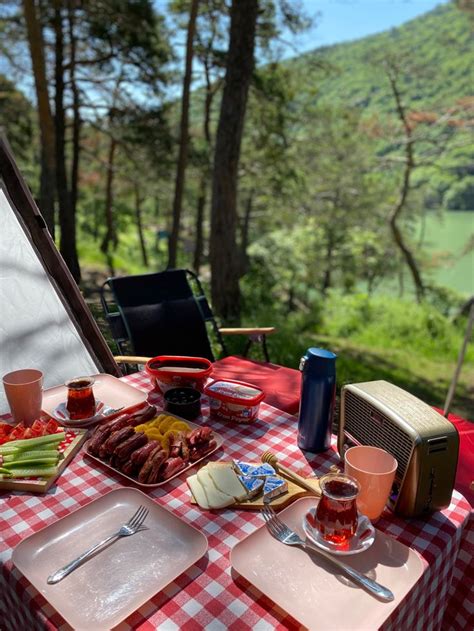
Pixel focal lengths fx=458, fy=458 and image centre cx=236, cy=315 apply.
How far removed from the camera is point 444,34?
13.6 m

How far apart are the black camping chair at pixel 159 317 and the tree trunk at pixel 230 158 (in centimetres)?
242

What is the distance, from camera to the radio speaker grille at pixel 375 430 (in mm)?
1117

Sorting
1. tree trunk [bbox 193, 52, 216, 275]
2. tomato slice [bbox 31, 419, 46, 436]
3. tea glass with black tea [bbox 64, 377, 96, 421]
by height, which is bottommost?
tomato slice [bbox 31, 419, 46, 436]

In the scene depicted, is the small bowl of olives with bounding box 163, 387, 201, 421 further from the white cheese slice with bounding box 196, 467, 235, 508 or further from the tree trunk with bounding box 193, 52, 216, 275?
the tree trunk with bounding box 193, 52, 216, 275

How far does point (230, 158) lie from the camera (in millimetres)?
5098

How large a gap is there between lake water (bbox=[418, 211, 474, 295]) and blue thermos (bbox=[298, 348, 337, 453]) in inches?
789

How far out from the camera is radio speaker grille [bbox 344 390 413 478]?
1.12 meters

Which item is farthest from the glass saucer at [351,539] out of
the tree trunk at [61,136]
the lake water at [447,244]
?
the lake water at [447,244]

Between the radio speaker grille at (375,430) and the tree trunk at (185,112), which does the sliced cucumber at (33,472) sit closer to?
the radio speaker grille at (375,430)

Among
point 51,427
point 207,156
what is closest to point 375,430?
point 51,427

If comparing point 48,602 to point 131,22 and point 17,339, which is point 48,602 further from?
point 131,22

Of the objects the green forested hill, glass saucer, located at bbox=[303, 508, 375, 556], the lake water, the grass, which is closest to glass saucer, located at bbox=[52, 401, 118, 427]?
glass saucer, located at bbox=[303, 508, 375, 556]

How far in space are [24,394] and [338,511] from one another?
103 cm

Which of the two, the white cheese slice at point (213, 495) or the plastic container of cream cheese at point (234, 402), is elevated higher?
the plastic container of cream cheese at point (234, 402)
